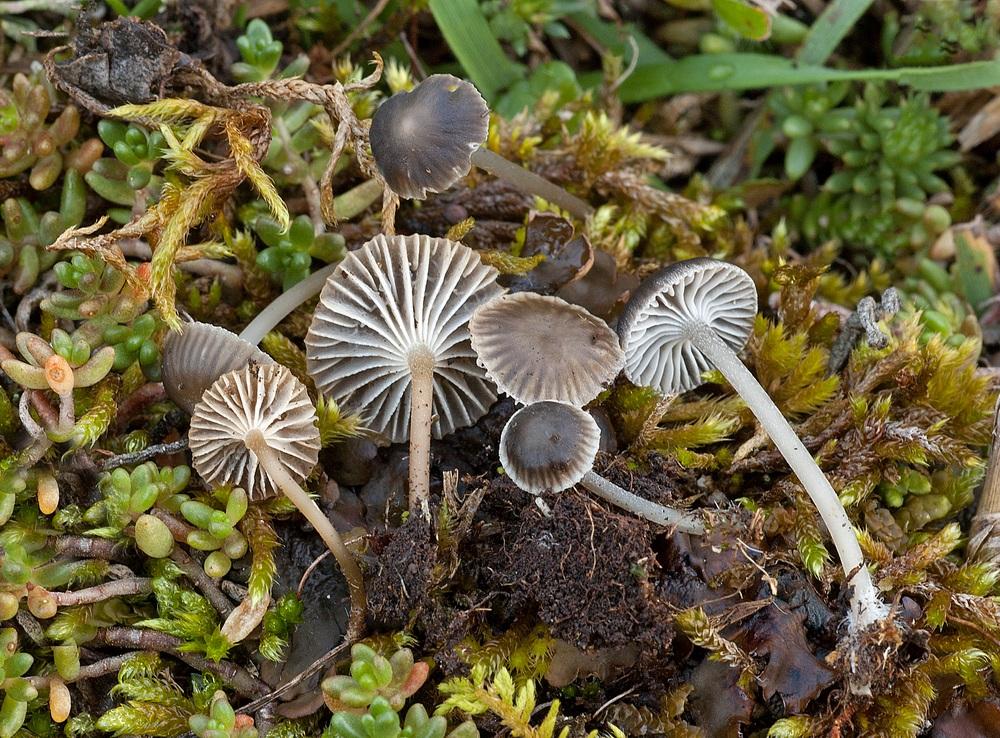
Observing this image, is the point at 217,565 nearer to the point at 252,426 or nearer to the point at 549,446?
A: the point at 252,426

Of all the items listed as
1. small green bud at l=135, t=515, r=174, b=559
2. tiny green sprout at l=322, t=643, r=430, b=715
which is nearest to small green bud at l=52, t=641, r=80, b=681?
small green bud at l=135, t=515, r=174, b=559

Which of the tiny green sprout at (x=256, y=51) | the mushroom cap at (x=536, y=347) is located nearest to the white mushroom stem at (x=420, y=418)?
the mushroom cap at (x=536, y=347)

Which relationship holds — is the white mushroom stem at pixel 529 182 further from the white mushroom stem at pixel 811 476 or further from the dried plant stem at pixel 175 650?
the dried plant stem at pixel 175 650

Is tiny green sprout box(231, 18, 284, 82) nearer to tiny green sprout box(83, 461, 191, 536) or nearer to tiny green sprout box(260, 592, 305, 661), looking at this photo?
tiny green sprout box(83, 461, 191, 536)

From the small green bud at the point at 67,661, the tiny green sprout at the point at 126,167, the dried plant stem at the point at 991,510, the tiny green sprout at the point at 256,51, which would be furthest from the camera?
the tiny green sprout at the point at 256,51

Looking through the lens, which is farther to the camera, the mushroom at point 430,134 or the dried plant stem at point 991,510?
the dried plant stem at point 991,510

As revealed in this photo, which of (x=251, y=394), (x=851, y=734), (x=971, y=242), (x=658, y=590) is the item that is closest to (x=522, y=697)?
(x=658, y=590)

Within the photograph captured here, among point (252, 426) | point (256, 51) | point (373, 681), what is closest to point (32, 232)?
point (256, 51)
